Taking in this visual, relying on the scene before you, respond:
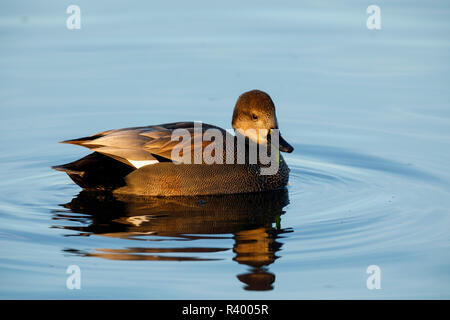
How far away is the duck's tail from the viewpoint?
9.32 m

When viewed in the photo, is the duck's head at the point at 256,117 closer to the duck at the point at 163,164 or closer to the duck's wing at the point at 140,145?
the duck at the point at 163,164

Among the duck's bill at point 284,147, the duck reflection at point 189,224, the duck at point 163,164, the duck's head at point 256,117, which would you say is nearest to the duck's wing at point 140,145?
the duck at point 163,164

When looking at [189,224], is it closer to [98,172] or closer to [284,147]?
[98,172]

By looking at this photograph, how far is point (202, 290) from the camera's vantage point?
685cm

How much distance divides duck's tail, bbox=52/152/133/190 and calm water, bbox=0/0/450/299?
179mm

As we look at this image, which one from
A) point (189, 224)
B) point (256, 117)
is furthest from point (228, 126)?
point (189, 224)

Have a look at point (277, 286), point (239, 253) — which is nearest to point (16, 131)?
point (239, 253)

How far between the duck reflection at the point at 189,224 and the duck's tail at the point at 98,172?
131mm

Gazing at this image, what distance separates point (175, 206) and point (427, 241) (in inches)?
105

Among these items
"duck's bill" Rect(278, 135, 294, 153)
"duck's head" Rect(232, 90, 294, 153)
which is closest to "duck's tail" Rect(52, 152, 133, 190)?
"duck's head" Rect(232, 90, 294, 153)

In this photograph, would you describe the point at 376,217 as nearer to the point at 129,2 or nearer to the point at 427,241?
the point at 427,241

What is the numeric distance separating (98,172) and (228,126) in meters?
2.63

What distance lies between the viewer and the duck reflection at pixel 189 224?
7508mm

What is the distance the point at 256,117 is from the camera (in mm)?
9797
